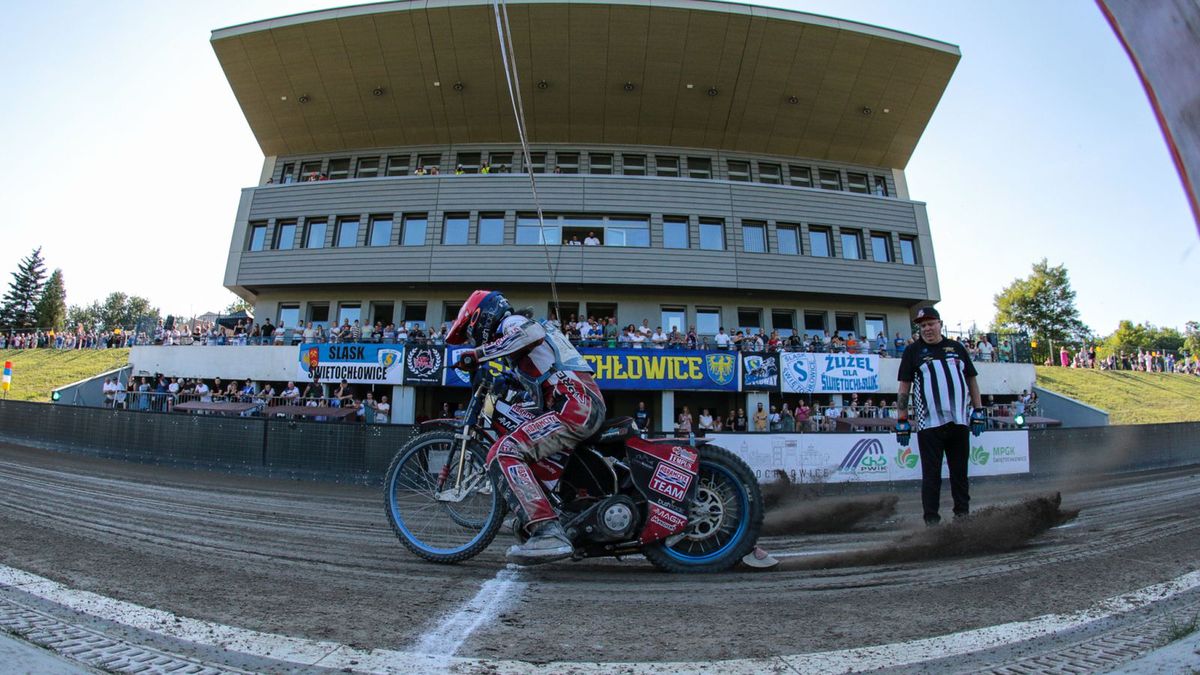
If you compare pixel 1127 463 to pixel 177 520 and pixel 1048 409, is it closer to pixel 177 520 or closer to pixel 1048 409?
pixel 1048 409

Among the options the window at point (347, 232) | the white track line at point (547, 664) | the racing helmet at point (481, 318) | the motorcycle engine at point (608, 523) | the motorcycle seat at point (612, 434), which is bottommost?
the white track line at point (547, 664)

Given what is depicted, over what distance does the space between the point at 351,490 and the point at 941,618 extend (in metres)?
10.6

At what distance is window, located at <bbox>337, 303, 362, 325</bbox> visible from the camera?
28.0 metres

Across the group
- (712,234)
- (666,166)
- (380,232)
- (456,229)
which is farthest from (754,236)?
(380,232)

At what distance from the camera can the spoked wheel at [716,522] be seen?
3.99 metres

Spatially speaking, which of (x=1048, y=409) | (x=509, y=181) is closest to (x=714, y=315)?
(x=509, y=181)

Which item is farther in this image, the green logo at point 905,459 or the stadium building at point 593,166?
the stadium building at point 593,166

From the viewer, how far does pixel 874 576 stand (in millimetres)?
3533

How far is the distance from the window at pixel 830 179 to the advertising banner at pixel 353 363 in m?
23.6

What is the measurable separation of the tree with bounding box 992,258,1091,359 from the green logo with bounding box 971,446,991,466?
174 ft

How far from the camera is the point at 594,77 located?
2653cm

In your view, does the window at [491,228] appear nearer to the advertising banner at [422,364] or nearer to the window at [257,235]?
the advertising banner at [422,364]

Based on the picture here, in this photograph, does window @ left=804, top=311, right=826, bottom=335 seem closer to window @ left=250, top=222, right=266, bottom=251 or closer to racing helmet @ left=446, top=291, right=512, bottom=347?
racing helmet @ left=446, top=291, right=512, bottom=347

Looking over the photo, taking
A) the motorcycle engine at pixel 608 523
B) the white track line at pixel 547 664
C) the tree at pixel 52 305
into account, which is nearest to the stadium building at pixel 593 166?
the motorcycle engine at pixel 608 523
